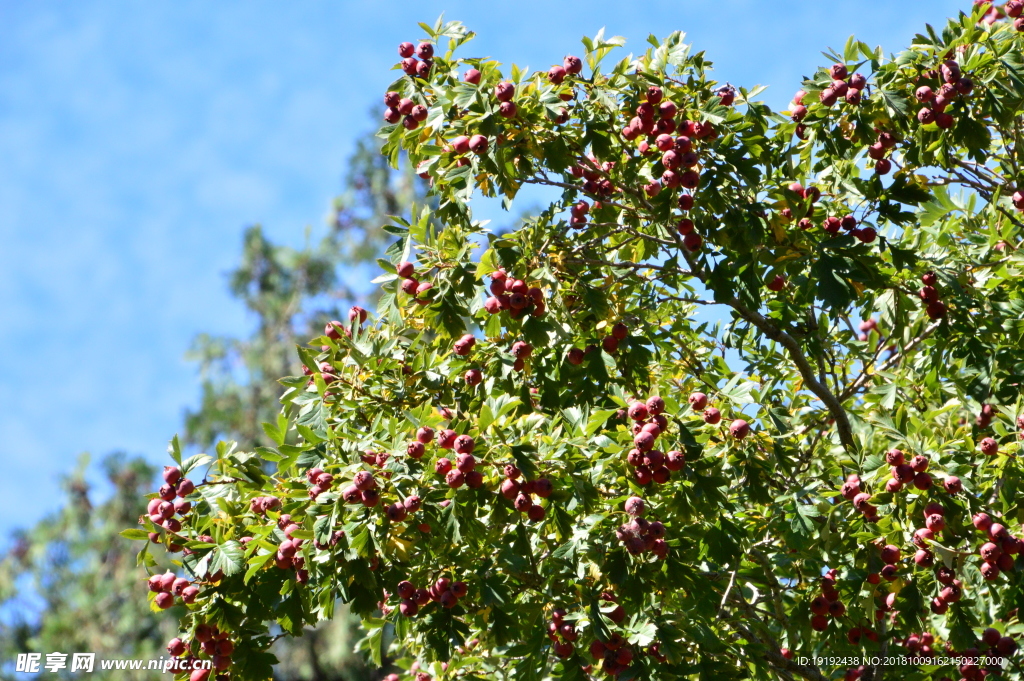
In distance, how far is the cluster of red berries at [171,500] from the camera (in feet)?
13.1

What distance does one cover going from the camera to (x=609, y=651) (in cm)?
389

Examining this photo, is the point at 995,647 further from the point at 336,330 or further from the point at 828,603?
the point at 336,330

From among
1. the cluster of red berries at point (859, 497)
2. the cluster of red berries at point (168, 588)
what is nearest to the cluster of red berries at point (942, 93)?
the cluster of red berries at point (859, 497)

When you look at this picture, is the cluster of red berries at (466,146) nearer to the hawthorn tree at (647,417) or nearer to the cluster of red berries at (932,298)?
the hawthorn tree at (647,417)

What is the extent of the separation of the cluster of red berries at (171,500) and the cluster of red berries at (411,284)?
1.29m

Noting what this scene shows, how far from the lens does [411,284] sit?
13.8 ft

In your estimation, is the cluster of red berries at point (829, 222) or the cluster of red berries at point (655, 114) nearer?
the cluster of red berries at point (655, 114)

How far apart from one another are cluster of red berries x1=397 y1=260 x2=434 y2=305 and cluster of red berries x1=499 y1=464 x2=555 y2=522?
1.07 m

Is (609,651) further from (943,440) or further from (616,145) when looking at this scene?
(616,145)

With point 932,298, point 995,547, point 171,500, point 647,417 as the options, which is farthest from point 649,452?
point 171,500

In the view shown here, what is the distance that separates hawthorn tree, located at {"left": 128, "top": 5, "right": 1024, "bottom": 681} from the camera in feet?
11.9

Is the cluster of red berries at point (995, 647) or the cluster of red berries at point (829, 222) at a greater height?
the cluster of red berries at point (829, 222)

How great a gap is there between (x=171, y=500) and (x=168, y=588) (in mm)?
390

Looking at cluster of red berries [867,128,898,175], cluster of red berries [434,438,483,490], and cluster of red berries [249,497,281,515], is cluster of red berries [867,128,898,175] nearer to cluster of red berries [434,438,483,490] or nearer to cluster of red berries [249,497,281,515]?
cluster of red berries [434,438,483,490]
